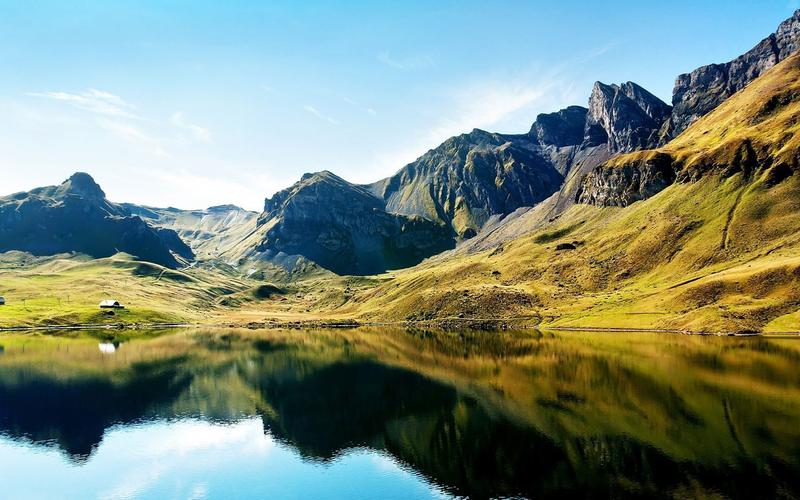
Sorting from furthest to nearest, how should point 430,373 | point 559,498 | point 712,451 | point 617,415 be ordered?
point 430,373
point 617,415
point 712,451
point 559,498

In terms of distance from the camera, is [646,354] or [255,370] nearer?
[646,354]

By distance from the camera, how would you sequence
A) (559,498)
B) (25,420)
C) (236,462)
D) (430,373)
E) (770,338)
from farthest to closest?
1. (770,338)
2. (430,373)
3. (25,420)
4. (236,462)
5. (559,498)

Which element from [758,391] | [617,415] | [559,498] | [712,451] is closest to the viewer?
[559,498]

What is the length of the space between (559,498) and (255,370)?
4603 inches

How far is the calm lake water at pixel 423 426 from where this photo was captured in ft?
202

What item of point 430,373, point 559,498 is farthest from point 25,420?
point 559,498

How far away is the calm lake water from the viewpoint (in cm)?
6147

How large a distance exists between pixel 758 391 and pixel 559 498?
58.8 metres

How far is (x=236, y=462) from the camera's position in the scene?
A: 75.1 m

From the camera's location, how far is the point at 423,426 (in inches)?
3501

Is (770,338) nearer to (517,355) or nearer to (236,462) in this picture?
(517,355)

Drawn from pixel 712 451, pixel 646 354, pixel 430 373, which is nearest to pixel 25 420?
pixel 430 373

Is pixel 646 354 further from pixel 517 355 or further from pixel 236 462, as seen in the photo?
pixel 236 462

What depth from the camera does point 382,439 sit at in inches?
3302
